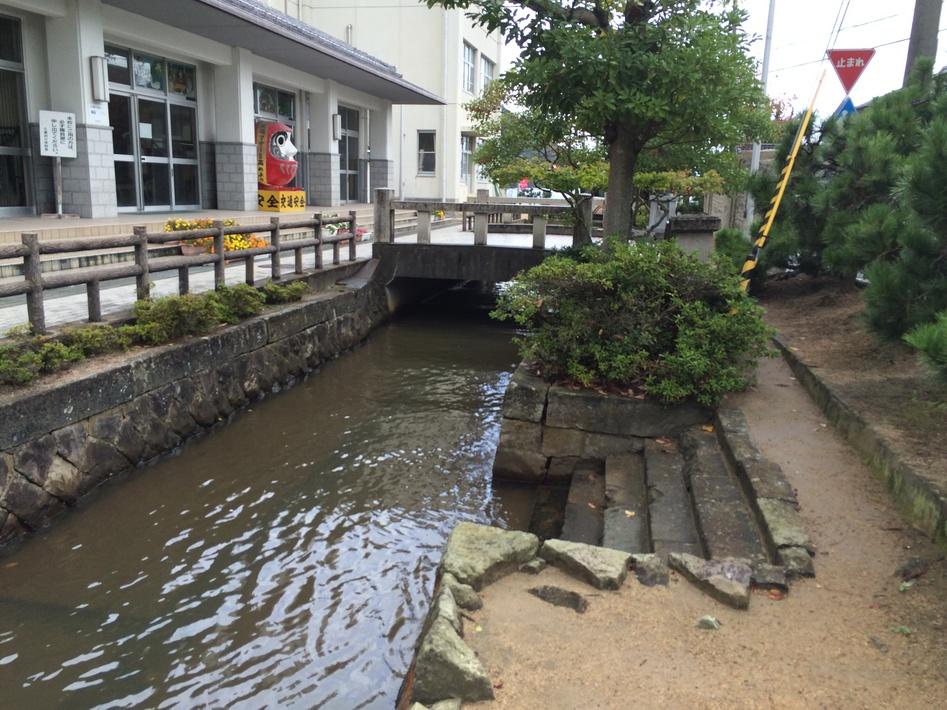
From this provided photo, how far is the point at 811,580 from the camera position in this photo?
13.0 feet

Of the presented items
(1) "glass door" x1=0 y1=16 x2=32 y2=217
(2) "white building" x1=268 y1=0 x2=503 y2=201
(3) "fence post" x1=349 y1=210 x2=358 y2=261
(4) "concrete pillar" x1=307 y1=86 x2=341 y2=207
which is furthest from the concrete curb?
(2) "white building" x1=268 y1=0 x2=503 y2=201

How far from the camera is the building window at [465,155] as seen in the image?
1179 inches

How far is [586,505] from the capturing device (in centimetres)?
606

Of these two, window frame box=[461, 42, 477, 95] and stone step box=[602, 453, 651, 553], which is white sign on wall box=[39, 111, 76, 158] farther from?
window frame box=[461, 42, 477, 95]

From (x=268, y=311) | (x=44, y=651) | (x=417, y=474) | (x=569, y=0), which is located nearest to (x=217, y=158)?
(x=268, y=311)

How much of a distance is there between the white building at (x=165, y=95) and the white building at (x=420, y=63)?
186 inches

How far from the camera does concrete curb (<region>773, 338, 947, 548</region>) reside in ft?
13.5

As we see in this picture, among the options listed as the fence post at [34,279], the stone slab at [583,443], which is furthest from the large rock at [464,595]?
the fence post at [34,279]

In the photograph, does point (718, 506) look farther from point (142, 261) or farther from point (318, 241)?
point (318, 241)

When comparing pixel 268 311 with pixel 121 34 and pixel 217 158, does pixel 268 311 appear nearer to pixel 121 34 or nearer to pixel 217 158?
→ pixel 121 34

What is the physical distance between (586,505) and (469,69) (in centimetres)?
2600

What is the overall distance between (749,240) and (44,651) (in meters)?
11.3

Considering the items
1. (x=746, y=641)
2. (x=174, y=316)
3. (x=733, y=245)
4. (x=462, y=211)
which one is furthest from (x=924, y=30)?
(x=174, y=316)

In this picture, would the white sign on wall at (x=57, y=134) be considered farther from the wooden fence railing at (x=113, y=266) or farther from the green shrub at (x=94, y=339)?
the green shrub at (x=94, y=339)
